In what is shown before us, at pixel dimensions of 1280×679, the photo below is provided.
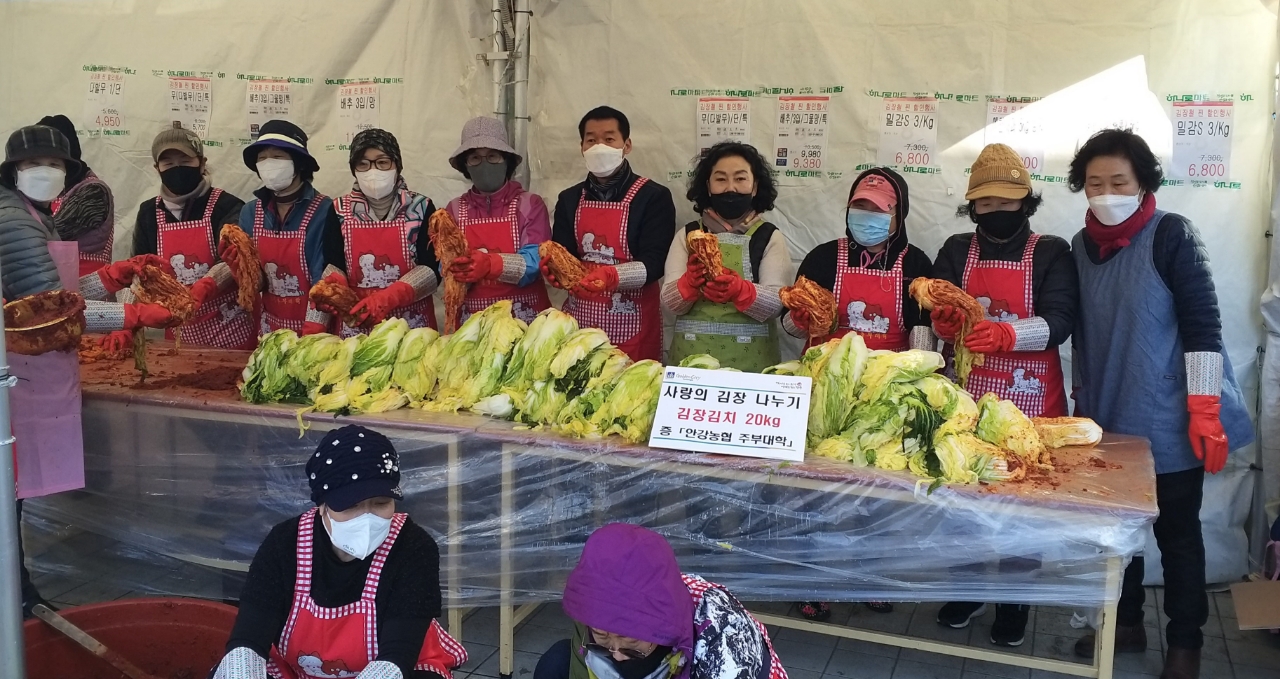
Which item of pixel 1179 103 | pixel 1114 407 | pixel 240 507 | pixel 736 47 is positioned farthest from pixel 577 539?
pixel 1179 103

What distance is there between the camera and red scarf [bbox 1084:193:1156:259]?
12.4 ft

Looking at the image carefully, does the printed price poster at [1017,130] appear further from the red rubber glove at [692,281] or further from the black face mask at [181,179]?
the black face mask at [181,179]

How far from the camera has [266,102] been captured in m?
6.02

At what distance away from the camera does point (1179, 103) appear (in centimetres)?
458

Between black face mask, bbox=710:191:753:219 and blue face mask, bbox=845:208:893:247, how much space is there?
0.57 metres

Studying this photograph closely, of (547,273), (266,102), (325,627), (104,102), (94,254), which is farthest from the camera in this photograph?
(104,102)

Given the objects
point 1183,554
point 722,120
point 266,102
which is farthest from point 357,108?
point 1183,554

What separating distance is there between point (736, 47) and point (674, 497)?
103 inches

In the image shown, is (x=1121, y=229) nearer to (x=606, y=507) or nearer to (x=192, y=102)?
(x=606, y=507)

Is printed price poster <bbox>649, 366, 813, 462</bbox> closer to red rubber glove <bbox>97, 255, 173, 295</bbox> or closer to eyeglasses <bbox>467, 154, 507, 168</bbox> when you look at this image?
eyeglasses <bbox>467, 154, 507, 168</bbox>

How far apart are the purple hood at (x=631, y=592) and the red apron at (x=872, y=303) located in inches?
93.0

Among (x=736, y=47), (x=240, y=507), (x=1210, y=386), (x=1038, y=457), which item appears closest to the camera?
(x=1038, y=457)

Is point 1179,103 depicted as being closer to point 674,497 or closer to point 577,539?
point 674,497

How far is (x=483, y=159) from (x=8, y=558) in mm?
2805
